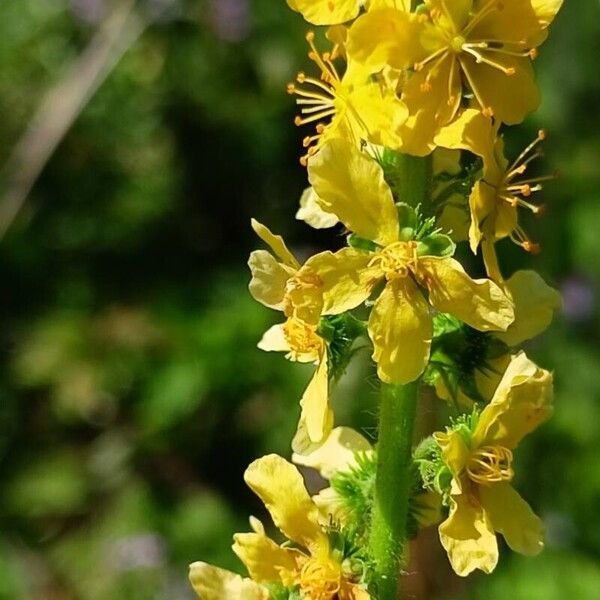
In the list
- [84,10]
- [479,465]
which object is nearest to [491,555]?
[479,465]

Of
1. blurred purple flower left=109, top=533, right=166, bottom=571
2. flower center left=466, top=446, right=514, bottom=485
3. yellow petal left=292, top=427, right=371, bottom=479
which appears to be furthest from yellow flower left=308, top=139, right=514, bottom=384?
blurred purple flower left=109, top=533, right=166, bottom=571

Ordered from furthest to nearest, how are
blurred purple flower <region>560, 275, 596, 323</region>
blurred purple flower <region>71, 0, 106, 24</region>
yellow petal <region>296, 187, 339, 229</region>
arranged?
blurred purple flower <region>71, 0, 106, 24</region>, blurred purple flower <region>560, 275, 596, 323</region>, yellow petal <region>296, 187, 339, 229</region>

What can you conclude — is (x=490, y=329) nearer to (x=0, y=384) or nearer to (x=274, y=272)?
(x=274, y=272)

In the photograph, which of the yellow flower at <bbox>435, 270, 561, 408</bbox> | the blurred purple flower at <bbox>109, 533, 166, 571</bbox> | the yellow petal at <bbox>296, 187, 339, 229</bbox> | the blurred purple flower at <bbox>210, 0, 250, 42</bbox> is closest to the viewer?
the yellow flower at <bbox>435, 270, 561, 408</bbox>

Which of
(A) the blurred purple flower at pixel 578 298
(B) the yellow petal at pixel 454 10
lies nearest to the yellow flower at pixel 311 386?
(B) the yellow petal at pixel 454 10

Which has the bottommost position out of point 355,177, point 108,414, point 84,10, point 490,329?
Answer: point 108,414

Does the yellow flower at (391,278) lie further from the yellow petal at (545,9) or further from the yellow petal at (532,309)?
the yellow petal at (545,9)

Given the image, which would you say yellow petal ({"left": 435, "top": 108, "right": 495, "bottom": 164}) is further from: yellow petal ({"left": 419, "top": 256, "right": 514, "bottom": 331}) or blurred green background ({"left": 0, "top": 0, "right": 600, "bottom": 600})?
blurred green background ({"left": 0, "top": 0, "right": 600, "bottom": 600})
